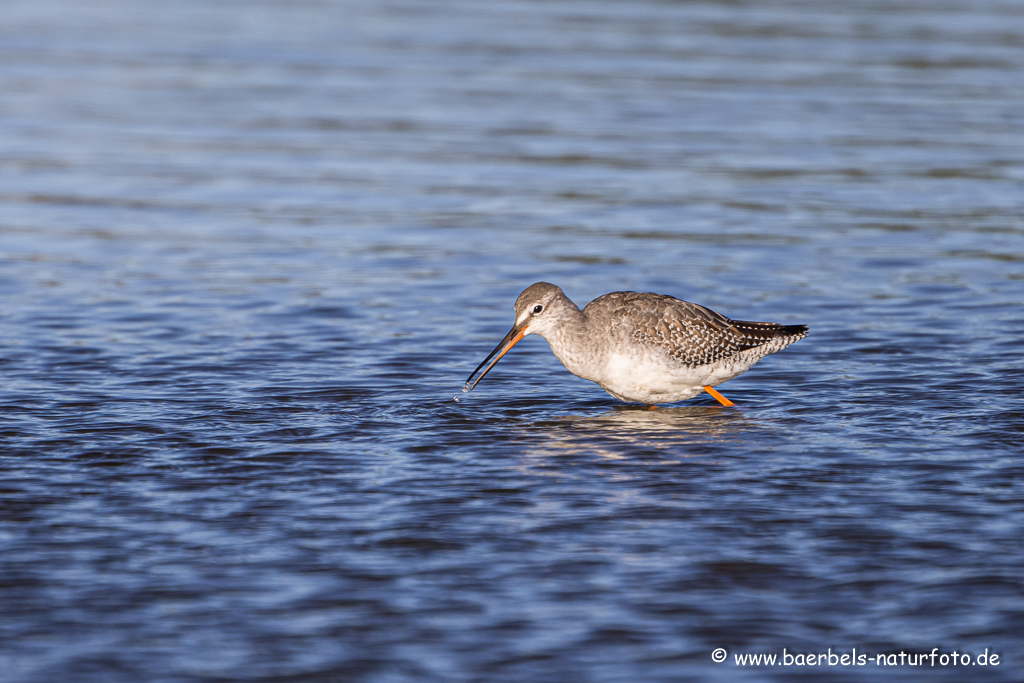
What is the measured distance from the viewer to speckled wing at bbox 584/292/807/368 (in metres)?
11.0

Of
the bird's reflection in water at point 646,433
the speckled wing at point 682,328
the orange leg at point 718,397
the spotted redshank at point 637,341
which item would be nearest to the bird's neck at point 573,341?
the spotted redshank at point 637,341

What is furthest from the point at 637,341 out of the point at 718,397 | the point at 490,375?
the point at 490,375

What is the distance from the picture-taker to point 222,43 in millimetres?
31719

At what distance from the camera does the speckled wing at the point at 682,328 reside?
11.0m

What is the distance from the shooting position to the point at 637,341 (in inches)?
429

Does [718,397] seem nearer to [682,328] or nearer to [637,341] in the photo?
[682,328]

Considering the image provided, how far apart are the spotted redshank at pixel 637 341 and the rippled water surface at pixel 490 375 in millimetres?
379

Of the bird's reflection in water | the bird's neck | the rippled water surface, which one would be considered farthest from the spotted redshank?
the rippled water surface

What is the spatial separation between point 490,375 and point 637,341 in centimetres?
216

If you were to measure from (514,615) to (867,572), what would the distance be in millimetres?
2041

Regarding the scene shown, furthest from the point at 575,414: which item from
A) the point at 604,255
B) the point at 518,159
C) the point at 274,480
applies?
the point at 518,159

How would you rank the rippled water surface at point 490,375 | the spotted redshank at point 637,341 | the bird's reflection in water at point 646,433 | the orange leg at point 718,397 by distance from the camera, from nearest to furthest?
1. the rippled water surface at point 490,375
2. the bird's reflection in water at point 646,433
3. the spotted redshank at point 637,341
4. the orange leg at point 718,397

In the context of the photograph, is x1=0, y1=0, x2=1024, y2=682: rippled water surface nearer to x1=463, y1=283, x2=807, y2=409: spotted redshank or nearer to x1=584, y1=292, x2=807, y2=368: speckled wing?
x1=463, y1=283, x2=807, y2=409: spotted redshank

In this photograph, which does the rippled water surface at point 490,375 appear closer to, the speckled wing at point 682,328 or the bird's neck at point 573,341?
the bird's neck at point 573,341
